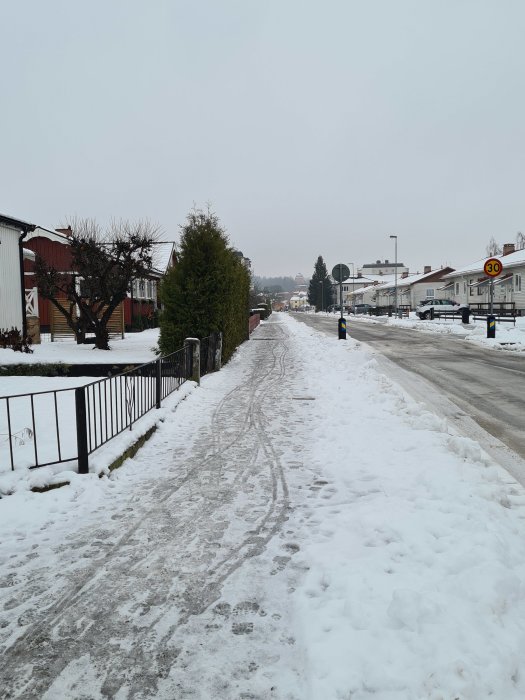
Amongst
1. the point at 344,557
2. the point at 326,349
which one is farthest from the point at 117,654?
the point at 326,349

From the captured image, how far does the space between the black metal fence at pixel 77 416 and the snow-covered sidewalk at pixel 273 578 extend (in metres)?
0.66

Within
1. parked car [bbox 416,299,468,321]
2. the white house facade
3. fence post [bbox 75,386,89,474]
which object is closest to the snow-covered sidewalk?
fence post [bbox 75,386,89,474]

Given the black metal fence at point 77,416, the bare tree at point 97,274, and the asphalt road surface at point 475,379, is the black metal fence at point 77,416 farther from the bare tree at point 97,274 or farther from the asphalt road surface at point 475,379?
the bare tree at point 97,274

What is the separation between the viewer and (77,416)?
5195mm

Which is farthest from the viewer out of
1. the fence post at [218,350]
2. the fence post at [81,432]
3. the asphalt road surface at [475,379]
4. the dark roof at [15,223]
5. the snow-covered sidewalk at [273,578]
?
the dark roof at [15,223]

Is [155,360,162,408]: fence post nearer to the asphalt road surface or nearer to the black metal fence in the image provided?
the black metal fence

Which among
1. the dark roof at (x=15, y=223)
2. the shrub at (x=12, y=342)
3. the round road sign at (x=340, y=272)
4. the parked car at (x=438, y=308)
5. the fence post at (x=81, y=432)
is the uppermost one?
the dark roof at (x=15, y=223)

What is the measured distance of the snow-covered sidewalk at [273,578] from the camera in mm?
2428

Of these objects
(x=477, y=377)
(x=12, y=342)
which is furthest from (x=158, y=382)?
(x=12, y=342)

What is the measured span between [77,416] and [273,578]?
9.70ft

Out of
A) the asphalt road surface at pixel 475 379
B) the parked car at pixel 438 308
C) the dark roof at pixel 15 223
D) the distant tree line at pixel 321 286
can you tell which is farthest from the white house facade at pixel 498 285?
the distant tree line at pixel 321 286

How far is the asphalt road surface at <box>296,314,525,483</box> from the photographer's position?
700cm

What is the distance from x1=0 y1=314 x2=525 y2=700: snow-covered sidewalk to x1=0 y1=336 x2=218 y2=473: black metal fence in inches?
25.8

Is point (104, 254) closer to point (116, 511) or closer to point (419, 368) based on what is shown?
point (419, 368)
